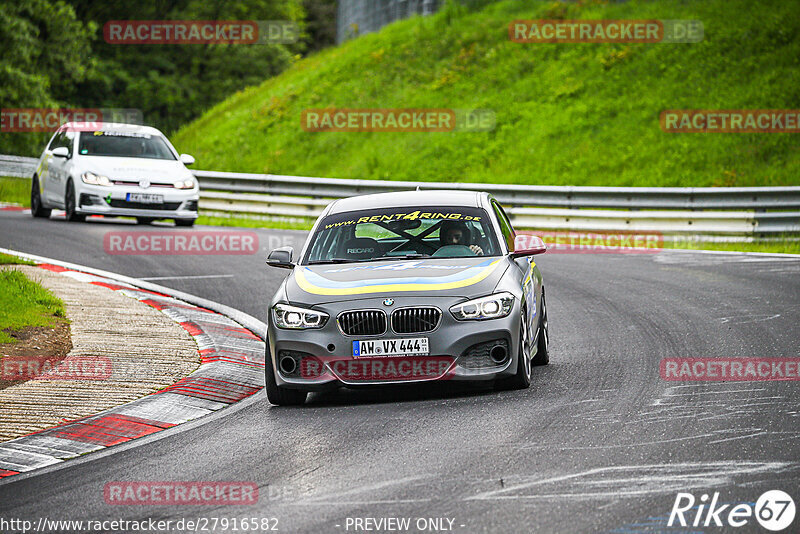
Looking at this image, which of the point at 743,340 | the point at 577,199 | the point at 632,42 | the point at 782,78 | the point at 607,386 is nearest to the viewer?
the point at 607,386

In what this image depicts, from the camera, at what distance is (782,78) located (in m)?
29.8

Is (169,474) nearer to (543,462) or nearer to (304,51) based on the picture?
(543,462)

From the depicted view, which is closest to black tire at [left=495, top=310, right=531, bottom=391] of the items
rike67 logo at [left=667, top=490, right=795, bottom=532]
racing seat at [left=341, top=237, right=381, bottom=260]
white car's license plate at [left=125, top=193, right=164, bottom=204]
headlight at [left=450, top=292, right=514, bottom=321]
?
headlight at [left=450, top=292, right=514, bottom=321]

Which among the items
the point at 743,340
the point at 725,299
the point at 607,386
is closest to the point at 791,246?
the point at 725,299

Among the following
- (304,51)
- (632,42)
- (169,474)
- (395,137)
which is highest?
(304,51)

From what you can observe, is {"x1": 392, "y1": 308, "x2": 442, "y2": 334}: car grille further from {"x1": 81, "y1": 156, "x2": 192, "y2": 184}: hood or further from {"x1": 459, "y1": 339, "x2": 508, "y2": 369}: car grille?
{"x1": 81, "y1": 156, "x2": 192, "y2": 184}: hood

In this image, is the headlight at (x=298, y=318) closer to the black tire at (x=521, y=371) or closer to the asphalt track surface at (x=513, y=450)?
the asphalt track surface at (x=513, y=450)

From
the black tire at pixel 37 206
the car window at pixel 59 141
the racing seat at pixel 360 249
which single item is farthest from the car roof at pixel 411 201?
the black tire at pixel 37 206

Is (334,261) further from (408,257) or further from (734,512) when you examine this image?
(734,512)

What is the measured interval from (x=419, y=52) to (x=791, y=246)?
70.7 ft

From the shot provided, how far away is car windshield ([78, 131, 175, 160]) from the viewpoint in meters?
21.9

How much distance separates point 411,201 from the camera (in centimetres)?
980

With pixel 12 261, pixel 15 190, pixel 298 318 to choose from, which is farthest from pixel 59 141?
pixel 298 318

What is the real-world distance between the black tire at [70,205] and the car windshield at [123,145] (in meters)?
0.76
